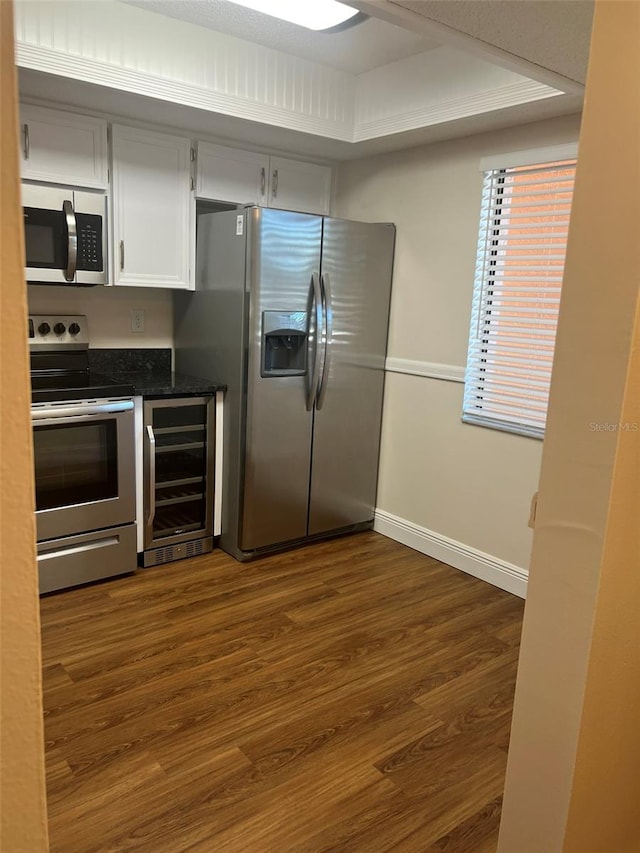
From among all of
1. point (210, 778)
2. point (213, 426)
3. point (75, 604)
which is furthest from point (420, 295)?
point (210, 778)

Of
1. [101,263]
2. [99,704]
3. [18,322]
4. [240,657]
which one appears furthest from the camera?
[101,263]

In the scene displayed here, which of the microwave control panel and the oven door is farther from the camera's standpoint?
the microwave control panel

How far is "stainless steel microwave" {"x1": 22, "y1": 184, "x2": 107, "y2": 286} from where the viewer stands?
9.41 feet

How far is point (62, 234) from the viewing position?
2.94 meters

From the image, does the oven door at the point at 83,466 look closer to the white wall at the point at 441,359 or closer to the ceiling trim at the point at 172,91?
the ceiling trim at the point at 172,91

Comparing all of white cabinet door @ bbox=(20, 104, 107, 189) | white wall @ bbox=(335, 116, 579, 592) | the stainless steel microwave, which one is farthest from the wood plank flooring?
white cabinet door @ bbox=(20, 104, 107, 189)

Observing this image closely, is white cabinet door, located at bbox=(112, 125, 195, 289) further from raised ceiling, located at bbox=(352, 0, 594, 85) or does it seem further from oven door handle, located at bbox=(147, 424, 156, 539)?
raised ceiling, located at bbox=(352, 0, 594, 85)

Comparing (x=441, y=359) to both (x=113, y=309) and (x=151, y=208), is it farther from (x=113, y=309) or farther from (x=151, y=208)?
(x=113, y=309)

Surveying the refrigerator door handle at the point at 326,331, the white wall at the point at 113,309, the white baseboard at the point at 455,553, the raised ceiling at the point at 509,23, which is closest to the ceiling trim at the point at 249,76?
the refrigerator door handle at the point at 326,331

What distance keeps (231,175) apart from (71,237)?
3.26ft

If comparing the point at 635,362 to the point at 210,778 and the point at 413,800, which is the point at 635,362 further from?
the point at 210,778

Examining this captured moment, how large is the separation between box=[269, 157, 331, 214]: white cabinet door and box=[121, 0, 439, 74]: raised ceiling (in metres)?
0.61

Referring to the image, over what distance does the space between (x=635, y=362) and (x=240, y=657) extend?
77.2 inches

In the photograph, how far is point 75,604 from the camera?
2.89 metres
